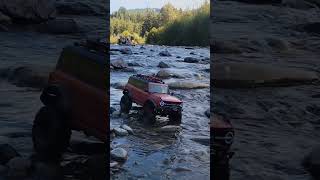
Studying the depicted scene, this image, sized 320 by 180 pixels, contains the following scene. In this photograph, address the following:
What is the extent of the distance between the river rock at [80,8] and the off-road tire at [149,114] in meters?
1.30

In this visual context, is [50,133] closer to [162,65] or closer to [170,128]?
[170,128]

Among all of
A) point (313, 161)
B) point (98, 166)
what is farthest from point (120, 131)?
point (313, 161)

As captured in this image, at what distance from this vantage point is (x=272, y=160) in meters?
4.68

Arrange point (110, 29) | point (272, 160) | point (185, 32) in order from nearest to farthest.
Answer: point (272, 160)
point (110, 29)
point (185, 32)

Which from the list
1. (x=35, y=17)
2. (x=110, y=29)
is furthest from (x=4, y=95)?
(x=110, y=29)

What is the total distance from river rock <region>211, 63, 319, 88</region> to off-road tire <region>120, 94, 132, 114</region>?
1.17m

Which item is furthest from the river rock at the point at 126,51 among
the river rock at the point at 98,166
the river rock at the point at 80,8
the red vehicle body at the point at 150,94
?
the river rock at the point at 98,166

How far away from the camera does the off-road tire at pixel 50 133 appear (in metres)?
4.78

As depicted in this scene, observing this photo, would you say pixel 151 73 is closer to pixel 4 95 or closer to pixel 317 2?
pixel 4 95

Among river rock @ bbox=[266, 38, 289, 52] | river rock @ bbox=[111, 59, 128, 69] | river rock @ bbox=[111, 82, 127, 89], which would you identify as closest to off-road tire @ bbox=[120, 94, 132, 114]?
river rock @ bbox=[111, 82, 127, 89]

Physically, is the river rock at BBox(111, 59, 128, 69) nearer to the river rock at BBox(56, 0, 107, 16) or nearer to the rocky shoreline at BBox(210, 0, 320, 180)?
the river rock at BBox(56, 0, 107, 16)

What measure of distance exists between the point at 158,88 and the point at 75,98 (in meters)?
1.06

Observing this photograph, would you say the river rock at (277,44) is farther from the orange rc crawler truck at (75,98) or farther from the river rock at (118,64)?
the orange rc crawler truck at (75,98)

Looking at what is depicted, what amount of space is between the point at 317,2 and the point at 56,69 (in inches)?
123
